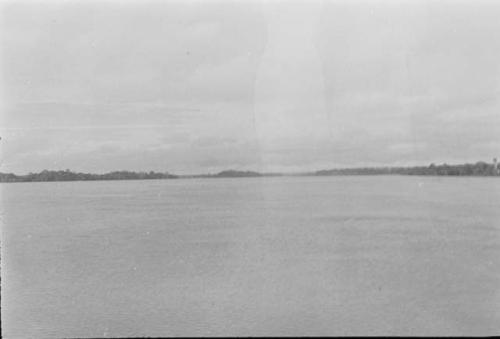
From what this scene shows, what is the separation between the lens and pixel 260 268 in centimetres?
1794

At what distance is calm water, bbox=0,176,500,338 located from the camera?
12.6 meters

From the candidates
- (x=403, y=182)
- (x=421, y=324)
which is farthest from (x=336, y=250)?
(x=403, y=182)

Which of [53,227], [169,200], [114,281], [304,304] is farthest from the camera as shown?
[169,200]

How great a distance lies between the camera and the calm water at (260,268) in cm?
1261

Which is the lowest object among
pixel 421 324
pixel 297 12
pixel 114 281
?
pixel 421 324

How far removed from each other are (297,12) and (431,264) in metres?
12.7

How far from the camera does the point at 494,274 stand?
17.0m

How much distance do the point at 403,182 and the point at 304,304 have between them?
26.0 m

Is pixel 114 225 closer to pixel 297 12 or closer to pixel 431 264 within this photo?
pixel 431 264

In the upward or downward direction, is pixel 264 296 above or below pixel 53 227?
below

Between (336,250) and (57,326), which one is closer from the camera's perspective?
(57,326)

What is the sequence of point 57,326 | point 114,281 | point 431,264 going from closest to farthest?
point 57,326
point 114,281
point 431,264

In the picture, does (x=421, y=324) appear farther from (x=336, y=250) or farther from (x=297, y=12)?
(x=297, y=12)

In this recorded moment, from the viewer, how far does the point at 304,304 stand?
14.2 meters
